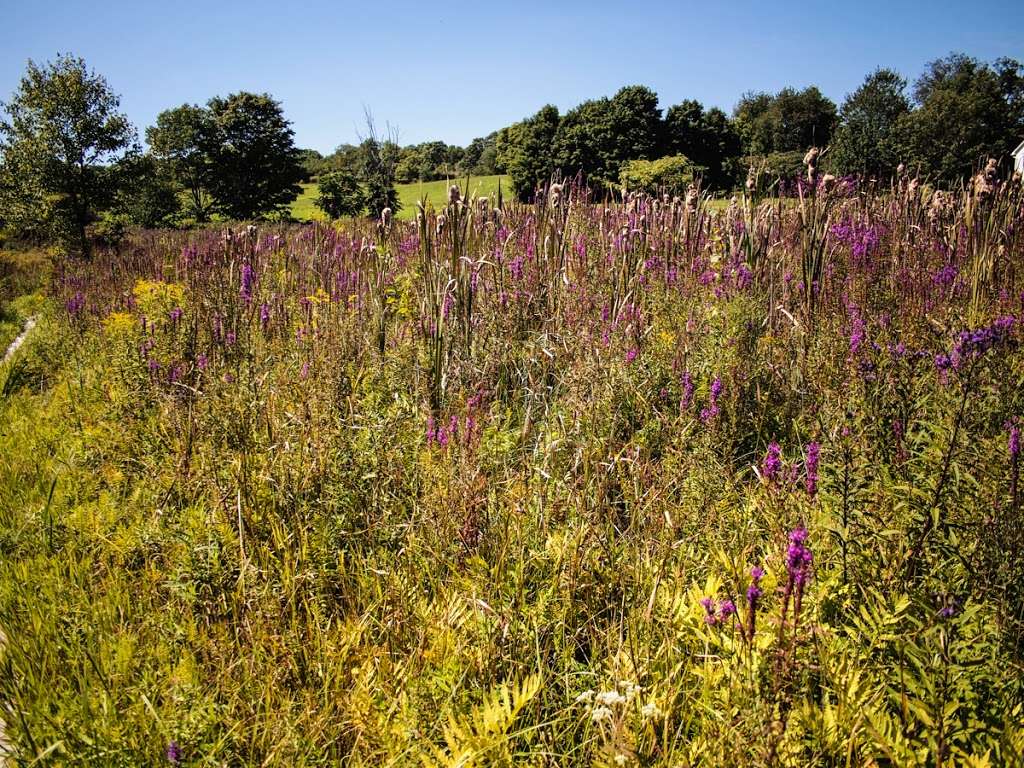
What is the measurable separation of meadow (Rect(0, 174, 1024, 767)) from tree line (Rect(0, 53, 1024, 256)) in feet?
78.5

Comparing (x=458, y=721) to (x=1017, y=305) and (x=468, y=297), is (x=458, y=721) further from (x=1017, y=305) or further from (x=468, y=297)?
(x=1017, y=305)

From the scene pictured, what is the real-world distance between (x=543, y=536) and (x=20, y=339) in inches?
385

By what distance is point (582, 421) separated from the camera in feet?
9.34

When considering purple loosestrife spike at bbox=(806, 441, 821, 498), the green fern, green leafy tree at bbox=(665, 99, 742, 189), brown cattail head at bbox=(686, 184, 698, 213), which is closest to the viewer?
the green fern

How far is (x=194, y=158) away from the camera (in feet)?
150

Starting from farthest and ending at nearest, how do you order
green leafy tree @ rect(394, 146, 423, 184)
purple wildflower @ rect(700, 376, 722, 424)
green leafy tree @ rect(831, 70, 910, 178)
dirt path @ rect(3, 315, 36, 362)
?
green leafy tree @ rect(831, 70, 910, 178)
dirt path @ rect(3, 315, 36, 362)
green leafy tree @ rect(394, 146, 423, 184)
purple wildflower @ rect(700, 376, 722, 424)

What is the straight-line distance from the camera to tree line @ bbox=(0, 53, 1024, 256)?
23812mm

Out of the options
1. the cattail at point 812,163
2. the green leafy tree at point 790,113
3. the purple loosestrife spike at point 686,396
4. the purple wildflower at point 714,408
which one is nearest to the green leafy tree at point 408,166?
the purple loosestrife spike at point 686,396

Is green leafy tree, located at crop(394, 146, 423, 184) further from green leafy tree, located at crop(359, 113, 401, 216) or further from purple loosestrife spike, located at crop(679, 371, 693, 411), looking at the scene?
purple loosestrife spike, located at crop(679, 371, 693, 411)

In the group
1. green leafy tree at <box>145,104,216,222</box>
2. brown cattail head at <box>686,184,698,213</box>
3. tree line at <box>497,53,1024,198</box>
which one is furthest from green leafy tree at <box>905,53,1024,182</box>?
green leafy tree at <box>145,104,216,222</box>

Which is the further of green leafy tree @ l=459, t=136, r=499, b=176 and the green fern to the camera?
green leafy tree @ l=459, t=136, r=499, b=176

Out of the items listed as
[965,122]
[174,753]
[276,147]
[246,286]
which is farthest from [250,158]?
[965,122]

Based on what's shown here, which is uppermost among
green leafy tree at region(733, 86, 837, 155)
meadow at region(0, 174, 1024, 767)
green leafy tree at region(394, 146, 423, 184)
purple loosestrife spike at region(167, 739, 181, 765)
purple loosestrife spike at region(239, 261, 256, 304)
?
green leafy tree at region(733, 86, 837, 155)

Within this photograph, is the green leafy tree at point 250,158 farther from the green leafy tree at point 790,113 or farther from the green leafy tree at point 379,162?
the green leafy tree at point 790,113
